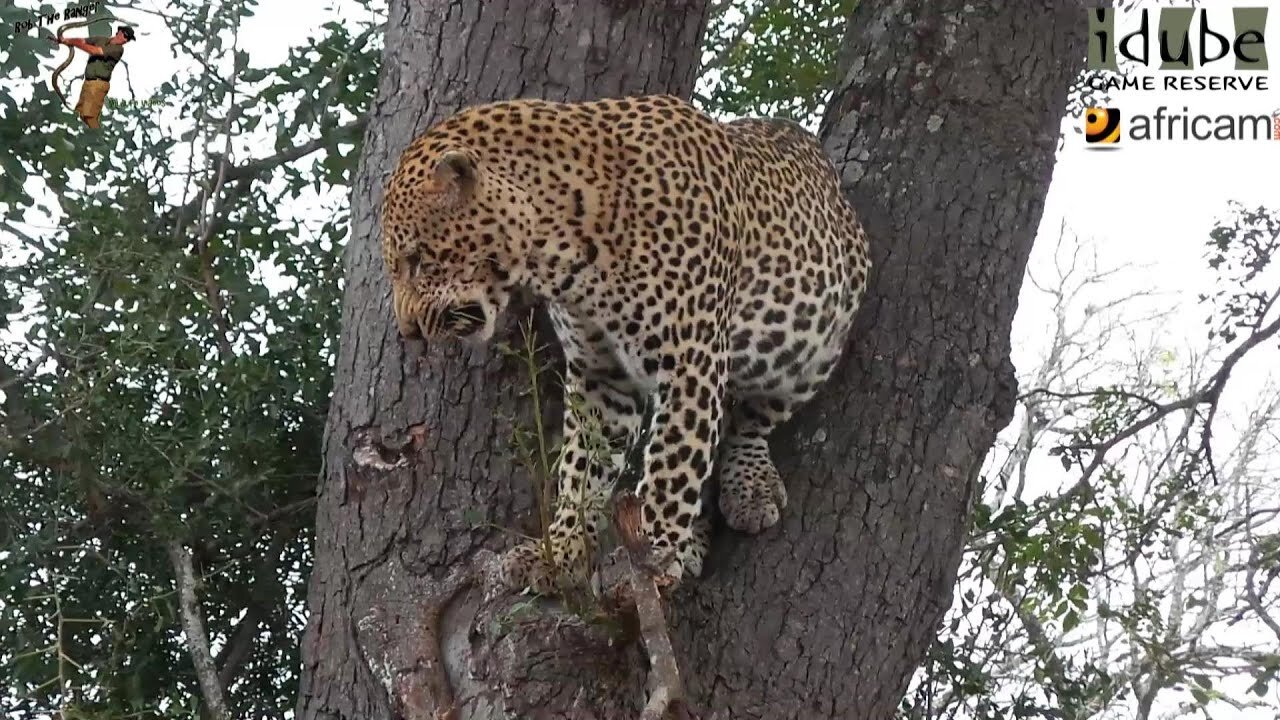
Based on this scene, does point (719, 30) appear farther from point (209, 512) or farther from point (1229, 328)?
point (209, 512)

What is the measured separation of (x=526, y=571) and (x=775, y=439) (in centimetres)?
110

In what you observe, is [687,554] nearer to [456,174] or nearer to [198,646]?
[456,174]

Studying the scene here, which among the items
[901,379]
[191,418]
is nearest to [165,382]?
[191,418]

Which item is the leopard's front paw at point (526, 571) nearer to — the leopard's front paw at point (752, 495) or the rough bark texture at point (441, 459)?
the rough bark texture at point (441, 459)

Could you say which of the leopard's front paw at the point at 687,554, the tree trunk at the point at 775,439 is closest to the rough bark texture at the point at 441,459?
the tree trunk at the point at 775,439

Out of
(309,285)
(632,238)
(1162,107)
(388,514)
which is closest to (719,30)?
(1162,107)

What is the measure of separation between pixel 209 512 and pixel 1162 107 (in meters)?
4.27

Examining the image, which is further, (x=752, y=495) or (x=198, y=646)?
(x=198, y=646)

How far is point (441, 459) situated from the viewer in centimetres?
400

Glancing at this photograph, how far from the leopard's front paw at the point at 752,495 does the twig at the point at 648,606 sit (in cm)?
98

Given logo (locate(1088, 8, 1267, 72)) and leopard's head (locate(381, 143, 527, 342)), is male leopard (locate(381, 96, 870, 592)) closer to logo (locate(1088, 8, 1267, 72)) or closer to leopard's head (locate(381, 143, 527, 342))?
leopard's head (locate(381, 143, 527, 342))

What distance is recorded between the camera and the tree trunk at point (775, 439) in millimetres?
3816

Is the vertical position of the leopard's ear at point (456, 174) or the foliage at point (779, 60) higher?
the foliage at point (779, 60)

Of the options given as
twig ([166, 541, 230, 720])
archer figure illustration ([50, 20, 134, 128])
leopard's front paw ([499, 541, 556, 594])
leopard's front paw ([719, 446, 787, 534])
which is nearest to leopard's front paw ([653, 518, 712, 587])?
leopard's front paw ([719, 446, 787, 534])
